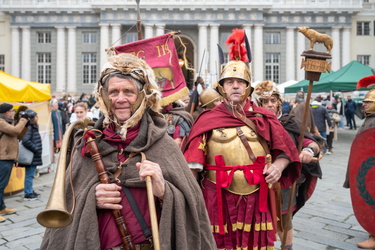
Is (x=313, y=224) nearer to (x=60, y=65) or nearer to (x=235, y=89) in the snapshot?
(x=235, y=89)

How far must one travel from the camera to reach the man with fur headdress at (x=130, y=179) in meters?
1.93

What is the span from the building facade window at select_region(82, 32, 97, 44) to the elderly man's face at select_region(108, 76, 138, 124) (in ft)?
114

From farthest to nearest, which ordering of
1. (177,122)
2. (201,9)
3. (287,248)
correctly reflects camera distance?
1. (201,9)
2. (177,122)
3. (287,248)

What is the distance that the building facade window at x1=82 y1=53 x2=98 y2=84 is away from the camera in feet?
115

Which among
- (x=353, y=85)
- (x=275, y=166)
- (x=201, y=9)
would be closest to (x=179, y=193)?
(x=275, y=166)

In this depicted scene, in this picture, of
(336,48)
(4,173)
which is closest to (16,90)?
(4,173)

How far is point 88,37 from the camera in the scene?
115ft

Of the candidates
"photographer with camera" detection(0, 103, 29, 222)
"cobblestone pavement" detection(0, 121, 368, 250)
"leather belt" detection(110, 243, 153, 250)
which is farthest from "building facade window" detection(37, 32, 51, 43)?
"leather belt" detection(110, 243, 153, 250)

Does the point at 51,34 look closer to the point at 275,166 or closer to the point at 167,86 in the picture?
the point at 167,86

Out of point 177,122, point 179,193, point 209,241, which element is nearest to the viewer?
point 179,193

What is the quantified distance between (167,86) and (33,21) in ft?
Answer: 110

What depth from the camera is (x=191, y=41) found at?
3566 centimetres

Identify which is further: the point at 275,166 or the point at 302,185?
the point at 302,185

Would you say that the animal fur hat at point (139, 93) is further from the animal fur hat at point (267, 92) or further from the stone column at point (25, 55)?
the stone column at point (25, 55)
